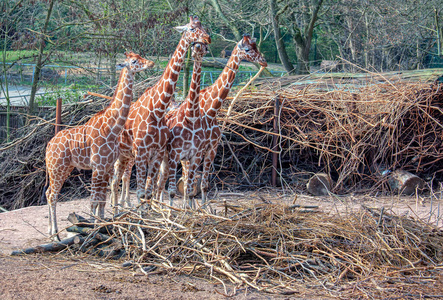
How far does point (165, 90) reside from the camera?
5621 millimetres

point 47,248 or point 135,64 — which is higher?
point 135,64

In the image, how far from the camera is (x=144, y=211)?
195 inches

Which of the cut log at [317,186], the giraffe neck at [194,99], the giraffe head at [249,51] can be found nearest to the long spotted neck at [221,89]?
the giraffe head at [249,51]

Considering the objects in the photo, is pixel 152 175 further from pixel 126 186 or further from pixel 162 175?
pixel 126 186

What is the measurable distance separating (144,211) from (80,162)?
50.2 inches

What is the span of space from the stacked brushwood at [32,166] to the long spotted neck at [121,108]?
3.41 m

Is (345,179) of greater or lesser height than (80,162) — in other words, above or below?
below

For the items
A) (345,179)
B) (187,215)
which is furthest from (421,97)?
(187,215)

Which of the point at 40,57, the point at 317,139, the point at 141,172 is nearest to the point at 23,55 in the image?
the point at 40,57

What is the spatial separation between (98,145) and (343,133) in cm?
530

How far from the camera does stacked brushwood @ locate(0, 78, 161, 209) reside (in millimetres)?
8812

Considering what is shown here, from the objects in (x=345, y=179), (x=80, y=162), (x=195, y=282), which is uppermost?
(x=80, y=162)

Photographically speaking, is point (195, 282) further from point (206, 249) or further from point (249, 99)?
point (249, 99)

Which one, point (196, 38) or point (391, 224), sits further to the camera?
point (196, 38)
